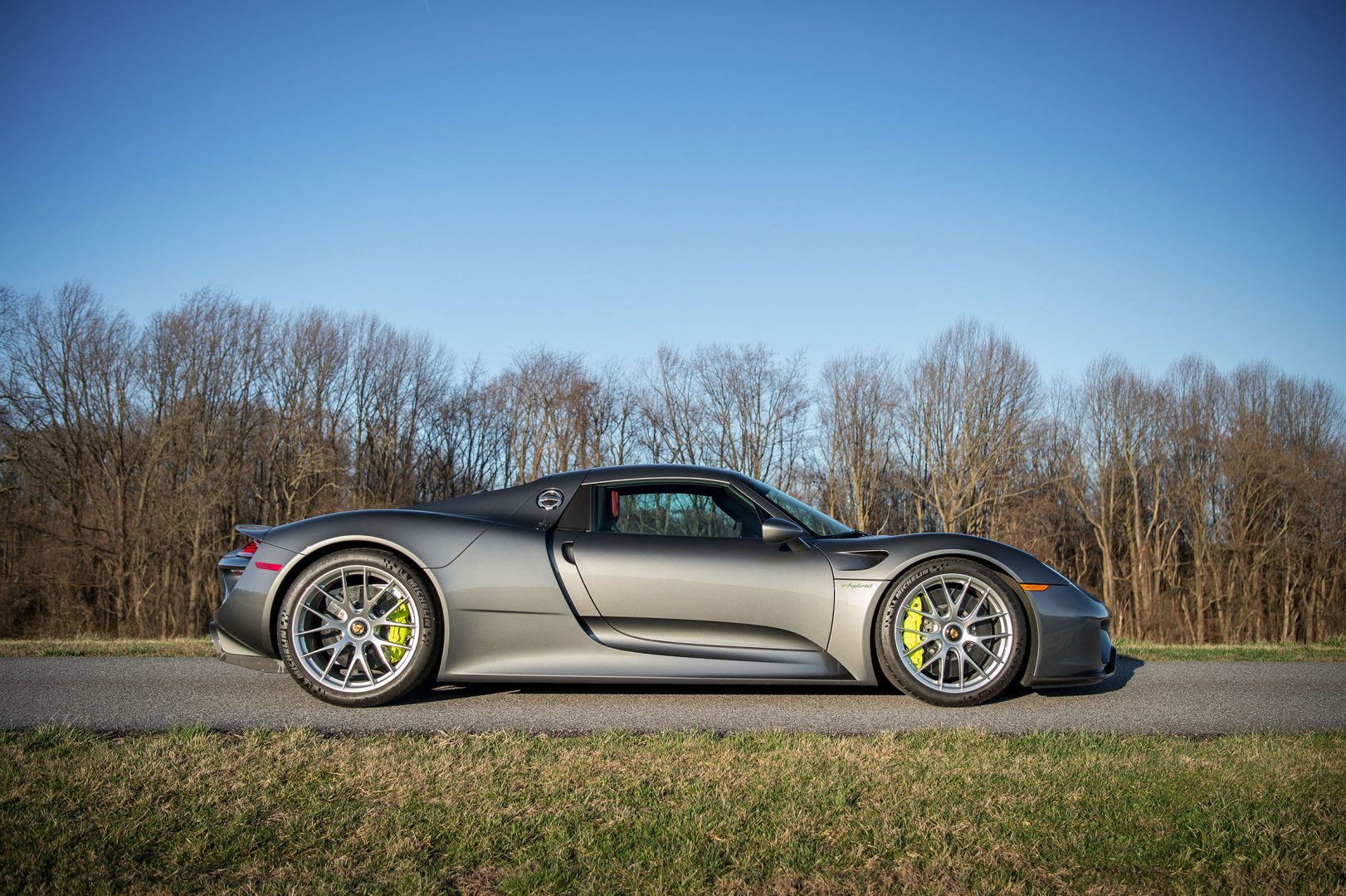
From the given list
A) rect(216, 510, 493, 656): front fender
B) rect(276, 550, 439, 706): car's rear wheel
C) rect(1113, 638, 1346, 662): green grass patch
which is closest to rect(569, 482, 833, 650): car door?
rect(216, 510, 493, 656): front fender

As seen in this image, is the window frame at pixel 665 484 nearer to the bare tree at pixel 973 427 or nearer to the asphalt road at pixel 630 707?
the asphalt road at pixel 630 707

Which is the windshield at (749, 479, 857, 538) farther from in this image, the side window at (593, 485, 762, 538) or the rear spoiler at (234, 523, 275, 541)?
the rear spoiler at (234, 523, 275, 541)

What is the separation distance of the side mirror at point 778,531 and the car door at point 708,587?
5 cm

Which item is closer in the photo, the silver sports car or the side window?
the silver sports car

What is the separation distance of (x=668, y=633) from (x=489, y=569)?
1050 millimetres

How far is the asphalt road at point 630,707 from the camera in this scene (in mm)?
4137

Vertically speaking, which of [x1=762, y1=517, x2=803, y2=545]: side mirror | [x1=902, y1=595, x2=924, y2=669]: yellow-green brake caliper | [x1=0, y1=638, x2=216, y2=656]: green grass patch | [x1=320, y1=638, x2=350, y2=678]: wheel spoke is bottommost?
[x1=0, y1=638, x2=216, y2=656]: green grass patch

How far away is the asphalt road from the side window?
Result: 0.95 metres

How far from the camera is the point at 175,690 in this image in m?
4.91

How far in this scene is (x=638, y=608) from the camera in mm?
4738

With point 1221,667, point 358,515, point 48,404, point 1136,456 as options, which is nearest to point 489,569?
point 358,515

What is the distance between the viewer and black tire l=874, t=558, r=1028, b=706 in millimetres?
4746

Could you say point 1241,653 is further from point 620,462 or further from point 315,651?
point 620,462

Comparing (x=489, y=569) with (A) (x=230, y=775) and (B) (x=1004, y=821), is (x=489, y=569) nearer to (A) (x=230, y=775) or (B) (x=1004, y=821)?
(A) (x=230, y=775)
